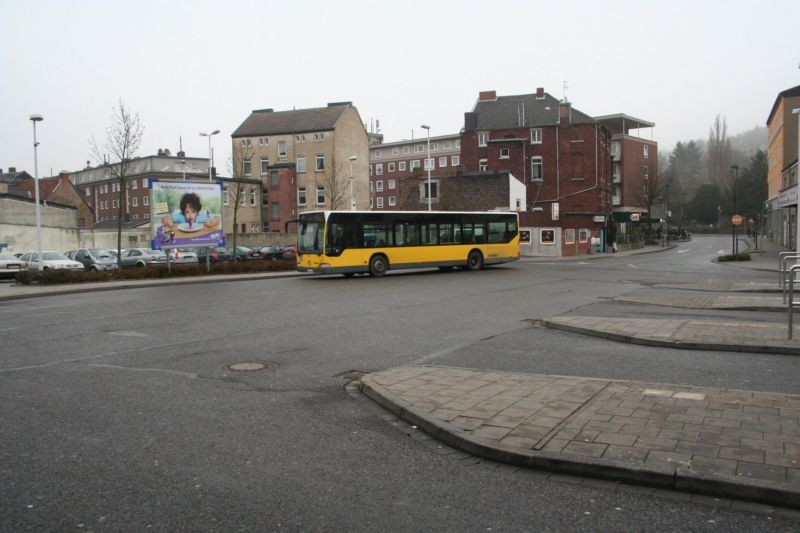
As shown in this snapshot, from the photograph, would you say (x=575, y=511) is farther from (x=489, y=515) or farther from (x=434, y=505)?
(x=434, y=505)

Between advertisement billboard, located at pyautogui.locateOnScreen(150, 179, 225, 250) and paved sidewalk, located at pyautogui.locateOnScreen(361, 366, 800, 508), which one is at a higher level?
advertisement billboard, located at pyautogui.locateOnScreen(150, 179, 225, 250)

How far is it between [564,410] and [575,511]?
1916 mm

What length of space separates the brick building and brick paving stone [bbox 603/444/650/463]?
4919 cm

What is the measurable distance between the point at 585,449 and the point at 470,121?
64.4 metres

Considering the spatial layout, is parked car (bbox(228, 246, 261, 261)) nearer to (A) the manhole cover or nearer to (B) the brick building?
(B) the brick building

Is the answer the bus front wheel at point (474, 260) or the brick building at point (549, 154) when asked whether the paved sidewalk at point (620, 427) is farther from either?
the brick building at point (549, 154)

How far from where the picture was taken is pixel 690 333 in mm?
10391

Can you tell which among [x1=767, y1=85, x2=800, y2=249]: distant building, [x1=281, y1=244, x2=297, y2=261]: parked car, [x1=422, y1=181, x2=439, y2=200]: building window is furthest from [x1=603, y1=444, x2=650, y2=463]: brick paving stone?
[x1=422, y1=181, x2=439, y2=200]: building window

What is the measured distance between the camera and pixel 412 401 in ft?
21.0

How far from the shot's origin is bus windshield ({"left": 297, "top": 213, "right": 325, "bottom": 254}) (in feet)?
86.2

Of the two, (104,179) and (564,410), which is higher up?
(104,179)

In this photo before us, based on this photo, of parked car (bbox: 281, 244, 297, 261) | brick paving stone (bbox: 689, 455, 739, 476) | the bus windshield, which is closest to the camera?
brick paving stone (bbox: 689, 455, 739, 476)

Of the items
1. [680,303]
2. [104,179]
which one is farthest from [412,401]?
[104,179]

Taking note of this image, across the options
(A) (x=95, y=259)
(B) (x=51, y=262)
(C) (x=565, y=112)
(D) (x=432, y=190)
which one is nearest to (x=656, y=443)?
(B) (x=51, y=262)
